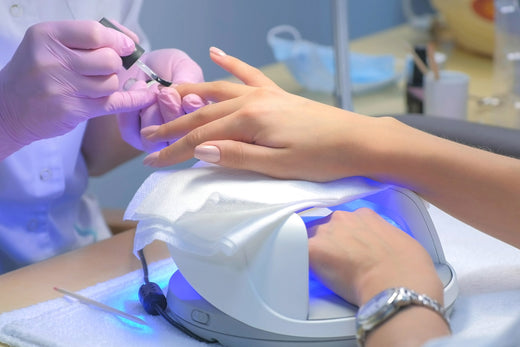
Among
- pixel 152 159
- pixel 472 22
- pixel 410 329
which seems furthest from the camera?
pixel 472 22

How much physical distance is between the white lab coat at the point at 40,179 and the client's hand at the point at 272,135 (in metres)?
0.34

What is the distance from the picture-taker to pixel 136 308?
2.64ft

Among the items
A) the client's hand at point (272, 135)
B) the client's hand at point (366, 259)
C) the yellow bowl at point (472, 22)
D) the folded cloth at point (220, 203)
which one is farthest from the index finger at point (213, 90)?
the yellow bowl at point (472, 22)

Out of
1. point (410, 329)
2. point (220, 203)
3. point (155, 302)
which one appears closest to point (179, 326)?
point (155, 302)

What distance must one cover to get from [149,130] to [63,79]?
128mm

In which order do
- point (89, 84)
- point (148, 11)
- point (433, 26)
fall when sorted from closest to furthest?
point (89, 84), point (148, 11), point (433, 26)

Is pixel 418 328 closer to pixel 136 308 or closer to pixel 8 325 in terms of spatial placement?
pixel 136 308

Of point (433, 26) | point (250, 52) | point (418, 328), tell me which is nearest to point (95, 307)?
point (418, 328)

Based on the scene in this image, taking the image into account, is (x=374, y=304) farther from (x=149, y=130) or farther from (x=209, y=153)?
(x=149, y=130)

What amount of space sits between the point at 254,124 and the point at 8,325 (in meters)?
0.38

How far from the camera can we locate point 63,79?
2.75ft

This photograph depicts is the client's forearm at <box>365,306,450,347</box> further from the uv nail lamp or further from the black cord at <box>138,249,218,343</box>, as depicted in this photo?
the black cord at <box>138,249,218,343</box>

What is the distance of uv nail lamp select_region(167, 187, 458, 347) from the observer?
658mm

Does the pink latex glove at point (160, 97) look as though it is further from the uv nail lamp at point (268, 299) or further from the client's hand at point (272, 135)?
the uv nail lamp at point (268, 299)
